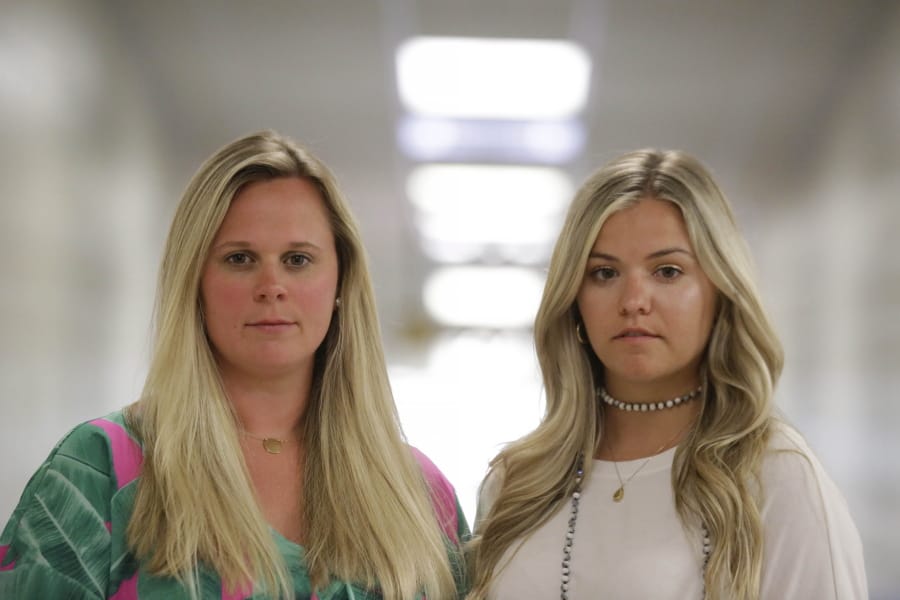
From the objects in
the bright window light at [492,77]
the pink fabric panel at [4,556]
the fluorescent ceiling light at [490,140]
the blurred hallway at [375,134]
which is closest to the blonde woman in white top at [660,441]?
the pink fabric panel at [4,556]

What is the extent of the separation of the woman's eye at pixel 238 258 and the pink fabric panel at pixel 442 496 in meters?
0.59

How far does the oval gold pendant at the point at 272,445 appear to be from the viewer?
2355mm

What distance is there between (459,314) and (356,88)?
866cm

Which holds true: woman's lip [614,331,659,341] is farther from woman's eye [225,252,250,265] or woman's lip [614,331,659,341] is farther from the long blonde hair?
woman's eye [225,252,250,265]

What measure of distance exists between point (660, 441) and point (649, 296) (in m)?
0.32

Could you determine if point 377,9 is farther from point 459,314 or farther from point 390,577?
point 459,314

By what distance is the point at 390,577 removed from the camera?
87.2 inches

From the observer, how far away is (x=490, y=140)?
737 cm

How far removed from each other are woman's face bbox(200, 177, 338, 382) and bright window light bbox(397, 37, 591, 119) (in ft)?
11.9

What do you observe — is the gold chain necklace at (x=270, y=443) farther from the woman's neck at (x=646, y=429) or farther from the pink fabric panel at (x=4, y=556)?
the woman's neck at (x=646, y=429)

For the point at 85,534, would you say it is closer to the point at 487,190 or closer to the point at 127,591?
the point at 127,591

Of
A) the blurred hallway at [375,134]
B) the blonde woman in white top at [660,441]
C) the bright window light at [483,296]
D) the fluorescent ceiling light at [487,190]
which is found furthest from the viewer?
the bright window light at [483,296]

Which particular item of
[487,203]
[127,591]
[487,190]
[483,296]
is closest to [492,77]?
[487,190]

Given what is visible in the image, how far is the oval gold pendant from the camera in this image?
2355 mm
